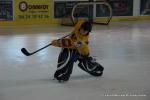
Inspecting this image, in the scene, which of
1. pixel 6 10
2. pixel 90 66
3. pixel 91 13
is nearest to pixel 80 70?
pixel 90 66

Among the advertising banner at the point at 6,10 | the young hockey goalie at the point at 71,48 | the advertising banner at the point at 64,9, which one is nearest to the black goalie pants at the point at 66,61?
the young hockey goalie at the point at 71,48

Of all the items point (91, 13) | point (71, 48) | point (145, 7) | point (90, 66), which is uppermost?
point (145, 7)

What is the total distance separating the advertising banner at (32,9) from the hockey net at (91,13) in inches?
17.1

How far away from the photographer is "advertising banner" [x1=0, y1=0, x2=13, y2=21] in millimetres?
9628

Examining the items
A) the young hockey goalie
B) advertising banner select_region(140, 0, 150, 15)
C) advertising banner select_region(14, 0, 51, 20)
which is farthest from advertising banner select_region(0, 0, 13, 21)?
the young hockey goalie

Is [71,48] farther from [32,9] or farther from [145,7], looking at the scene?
[145,7]

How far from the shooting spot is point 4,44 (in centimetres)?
720

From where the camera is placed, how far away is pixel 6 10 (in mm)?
9688

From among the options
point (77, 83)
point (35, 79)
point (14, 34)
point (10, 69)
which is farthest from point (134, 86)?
point (14, 34)

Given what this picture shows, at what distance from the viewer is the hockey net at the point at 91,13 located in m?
9.92

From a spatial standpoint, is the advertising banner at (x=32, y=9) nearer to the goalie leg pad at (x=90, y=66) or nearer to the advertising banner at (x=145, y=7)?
the advertising banner at (x=145, y=7)

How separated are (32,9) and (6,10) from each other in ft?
1.87

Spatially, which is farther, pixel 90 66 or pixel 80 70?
pixel 80 70

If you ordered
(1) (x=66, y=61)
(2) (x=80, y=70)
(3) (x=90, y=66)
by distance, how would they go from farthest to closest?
(2) (x=80, y=70) → (3) (x=90, y=66) → (1) (x=66, y=61)
